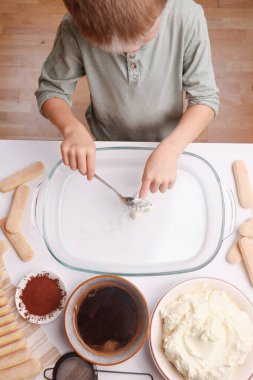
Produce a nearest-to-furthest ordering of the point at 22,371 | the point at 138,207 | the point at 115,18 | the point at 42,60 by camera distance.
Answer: the point at 115,18 → the point at 22,371 → the point at 138,207 → the point at 42,60

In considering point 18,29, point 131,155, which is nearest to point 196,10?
point 131,155

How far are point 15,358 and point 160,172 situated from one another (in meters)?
0.40

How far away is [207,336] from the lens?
2.01 ft

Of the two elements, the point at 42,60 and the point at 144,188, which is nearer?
the point at 144,188

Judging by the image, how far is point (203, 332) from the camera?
62cm

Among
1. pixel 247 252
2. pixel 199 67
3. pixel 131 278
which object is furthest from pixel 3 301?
pixel 199 67

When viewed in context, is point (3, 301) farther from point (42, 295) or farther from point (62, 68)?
point (62, 68)

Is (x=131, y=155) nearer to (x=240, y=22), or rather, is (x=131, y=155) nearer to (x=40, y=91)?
(x=40, y=91)

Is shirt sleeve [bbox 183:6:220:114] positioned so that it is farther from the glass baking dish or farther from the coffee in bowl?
the coffee in bowl

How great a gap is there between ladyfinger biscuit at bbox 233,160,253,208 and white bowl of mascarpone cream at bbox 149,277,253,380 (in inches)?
6.9

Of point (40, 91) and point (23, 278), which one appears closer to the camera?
point (23, 278)

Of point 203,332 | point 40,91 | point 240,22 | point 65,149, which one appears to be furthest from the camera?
point 240,22

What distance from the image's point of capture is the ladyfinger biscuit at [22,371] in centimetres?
65

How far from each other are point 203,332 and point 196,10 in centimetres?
57
